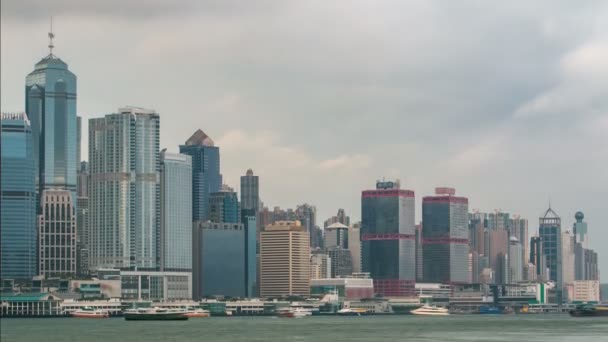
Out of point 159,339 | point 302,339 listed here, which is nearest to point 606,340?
point 302,339

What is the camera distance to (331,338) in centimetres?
19775

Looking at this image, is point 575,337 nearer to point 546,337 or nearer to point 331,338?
point 546,337

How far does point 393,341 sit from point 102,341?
3923 cm

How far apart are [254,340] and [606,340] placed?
4688 centimetres

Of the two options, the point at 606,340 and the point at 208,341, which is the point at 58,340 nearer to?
the point at 208,341

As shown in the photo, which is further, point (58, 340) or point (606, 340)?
point (58, 340)

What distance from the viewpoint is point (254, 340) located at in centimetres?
19100

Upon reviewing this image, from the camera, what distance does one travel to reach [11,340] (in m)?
195

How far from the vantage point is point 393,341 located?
18888 cm

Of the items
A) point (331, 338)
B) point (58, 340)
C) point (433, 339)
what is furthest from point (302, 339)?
point (58, 340)

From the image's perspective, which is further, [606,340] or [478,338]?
[478,338]

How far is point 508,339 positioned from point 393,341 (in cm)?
1708

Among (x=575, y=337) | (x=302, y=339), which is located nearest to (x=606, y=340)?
(x=575, y=337)

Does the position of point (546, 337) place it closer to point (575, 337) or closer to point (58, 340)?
point (575, 337)
